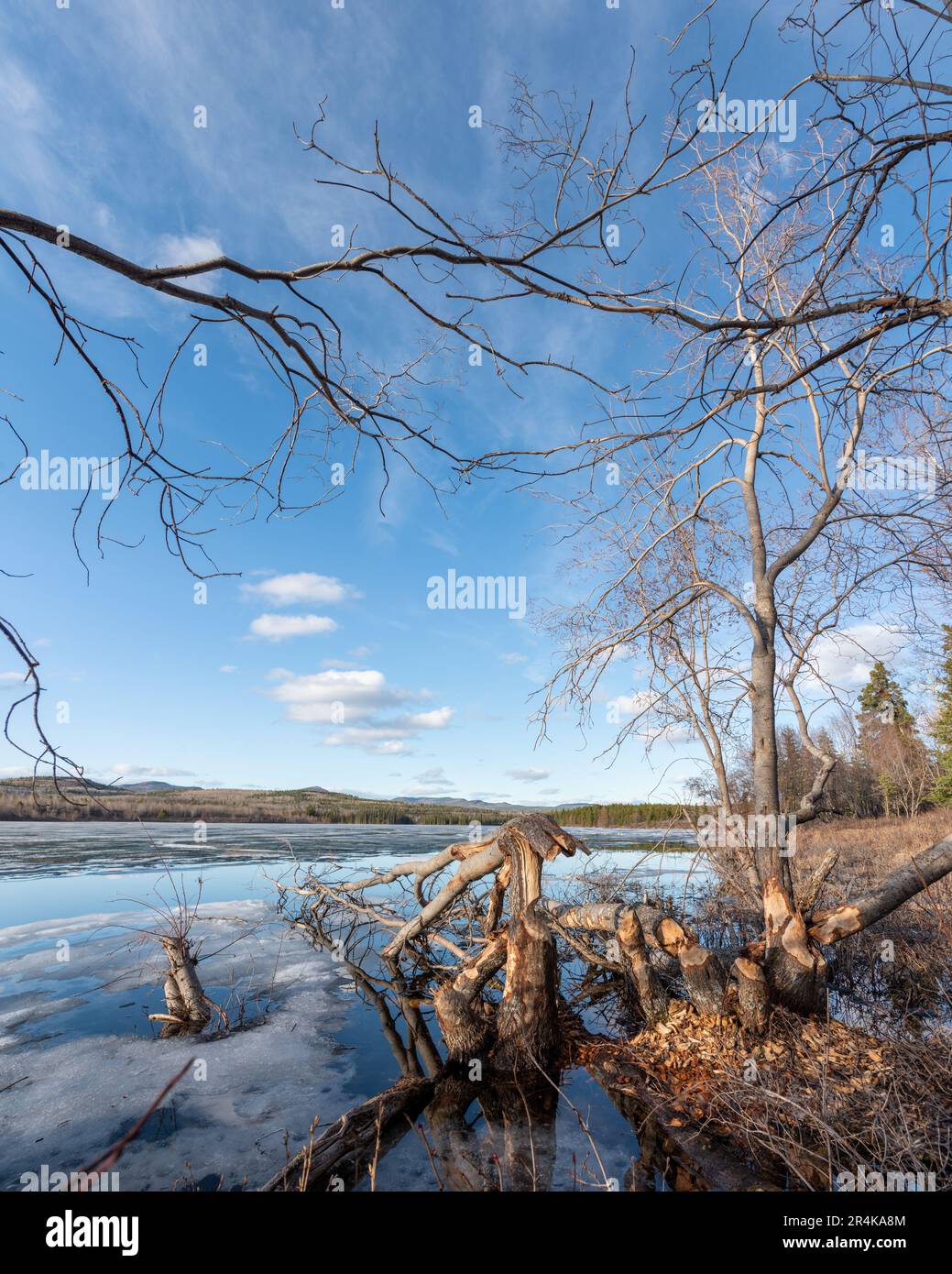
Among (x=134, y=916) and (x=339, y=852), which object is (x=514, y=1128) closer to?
(x=134, y=916)

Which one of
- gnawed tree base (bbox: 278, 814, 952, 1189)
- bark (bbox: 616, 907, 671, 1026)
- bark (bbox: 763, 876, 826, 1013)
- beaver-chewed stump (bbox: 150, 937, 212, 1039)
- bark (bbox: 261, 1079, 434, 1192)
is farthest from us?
beaver-chewed stump (bbox: 150, 937, 212, 1039)

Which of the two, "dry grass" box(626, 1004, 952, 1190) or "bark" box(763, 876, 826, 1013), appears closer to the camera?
"dry grass" box(626, 1004, 952, 1190)

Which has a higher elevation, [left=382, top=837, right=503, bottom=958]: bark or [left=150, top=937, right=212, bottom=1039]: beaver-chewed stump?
[left=382, top=837, right=503, bottom=958]: bark

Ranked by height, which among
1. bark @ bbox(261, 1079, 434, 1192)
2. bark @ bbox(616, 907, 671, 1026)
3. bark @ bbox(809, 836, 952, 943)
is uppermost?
bark @ bbox(809, 836, 952, 943)

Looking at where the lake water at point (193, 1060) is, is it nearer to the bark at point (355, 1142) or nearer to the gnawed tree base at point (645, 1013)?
the bark at point (355, 1142)

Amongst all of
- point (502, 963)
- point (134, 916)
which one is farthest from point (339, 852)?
point (502, 963)

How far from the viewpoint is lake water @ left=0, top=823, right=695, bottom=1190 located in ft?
13.1

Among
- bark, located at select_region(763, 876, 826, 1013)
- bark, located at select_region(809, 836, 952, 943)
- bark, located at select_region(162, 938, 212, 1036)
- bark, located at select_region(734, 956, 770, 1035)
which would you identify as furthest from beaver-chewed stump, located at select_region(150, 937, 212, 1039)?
bark, located at select_region(809, 836, 952, 943)

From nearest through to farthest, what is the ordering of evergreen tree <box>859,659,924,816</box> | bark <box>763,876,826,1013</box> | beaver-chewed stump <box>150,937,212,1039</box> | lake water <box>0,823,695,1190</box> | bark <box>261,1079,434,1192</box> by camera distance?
bark <box>261,1079,434,1192</box>
lake water <box>0,823,695,1190</box>
bark <box>763,876,826,1013</box>
beaver-chewed stump <box>150,937,212,1039</box>
evergreen tree <box>859,659,924,816</box>

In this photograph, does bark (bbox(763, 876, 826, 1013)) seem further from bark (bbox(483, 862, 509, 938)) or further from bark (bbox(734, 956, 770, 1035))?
bark (bbox(483, 862, 509, 938))

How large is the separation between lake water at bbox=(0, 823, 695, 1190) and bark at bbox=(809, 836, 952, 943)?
241cm

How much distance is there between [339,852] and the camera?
61.0 ft

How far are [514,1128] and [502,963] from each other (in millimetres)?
1614

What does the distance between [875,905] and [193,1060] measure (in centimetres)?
606
